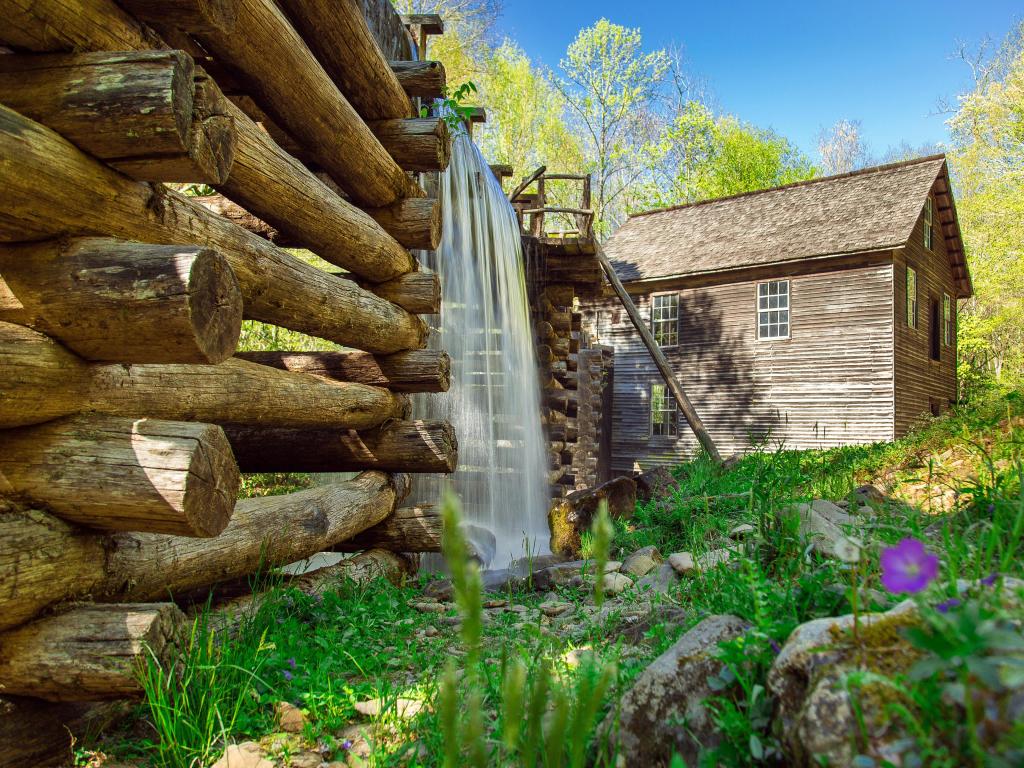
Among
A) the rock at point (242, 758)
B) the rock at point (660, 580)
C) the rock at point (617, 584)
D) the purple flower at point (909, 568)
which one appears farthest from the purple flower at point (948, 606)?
the rock at point (617, 584)

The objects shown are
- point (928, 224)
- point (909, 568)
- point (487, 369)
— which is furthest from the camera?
point (928, 224)

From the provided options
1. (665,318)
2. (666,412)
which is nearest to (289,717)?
(666,412)

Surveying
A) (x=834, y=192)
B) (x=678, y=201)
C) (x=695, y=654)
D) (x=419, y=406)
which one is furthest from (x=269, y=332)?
(x=678, y=201)

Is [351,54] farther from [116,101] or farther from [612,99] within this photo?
[612,99]

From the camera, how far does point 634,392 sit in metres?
21.4

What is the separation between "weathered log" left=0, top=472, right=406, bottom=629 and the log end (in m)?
0.79

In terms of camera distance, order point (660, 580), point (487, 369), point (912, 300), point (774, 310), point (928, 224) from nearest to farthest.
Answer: point (660, 580) < point (487, 369) < point (912, 300) < point (774, 310) < point (928, 224)

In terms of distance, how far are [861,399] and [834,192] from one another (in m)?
6.37

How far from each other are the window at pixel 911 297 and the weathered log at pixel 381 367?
1686 centimetres

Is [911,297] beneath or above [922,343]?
above

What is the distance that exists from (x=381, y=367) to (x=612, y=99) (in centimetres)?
3058

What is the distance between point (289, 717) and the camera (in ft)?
8.23

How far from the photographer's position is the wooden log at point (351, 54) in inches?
171

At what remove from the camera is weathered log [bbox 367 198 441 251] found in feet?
17.8
